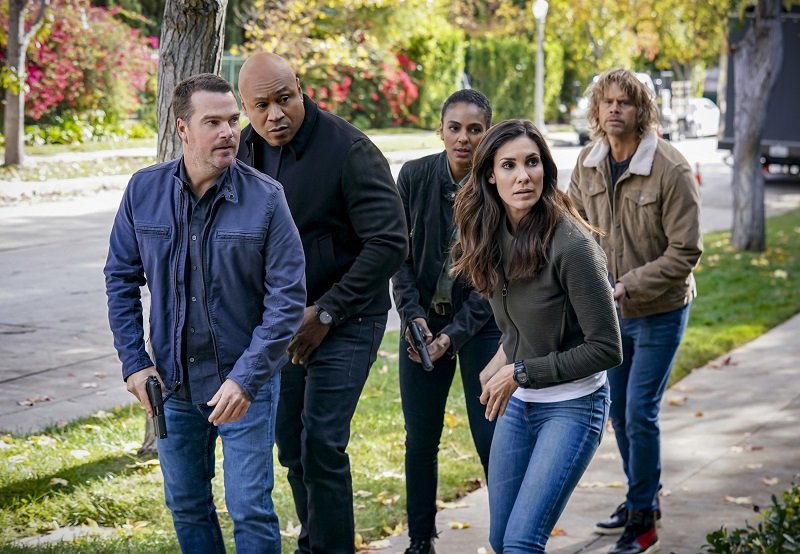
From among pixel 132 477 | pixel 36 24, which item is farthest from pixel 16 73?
pixel 132 477

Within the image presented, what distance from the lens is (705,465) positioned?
6527mm

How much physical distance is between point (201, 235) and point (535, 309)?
1.10m

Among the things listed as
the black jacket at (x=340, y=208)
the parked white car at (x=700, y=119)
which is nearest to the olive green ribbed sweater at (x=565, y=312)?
the black jacket at (x=340, y=208)

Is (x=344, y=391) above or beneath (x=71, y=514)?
above

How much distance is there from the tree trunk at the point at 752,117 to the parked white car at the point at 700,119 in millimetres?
26467

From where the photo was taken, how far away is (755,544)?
4254 millimetres

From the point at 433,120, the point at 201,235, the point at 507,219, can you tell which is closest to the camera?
the point at 201,235

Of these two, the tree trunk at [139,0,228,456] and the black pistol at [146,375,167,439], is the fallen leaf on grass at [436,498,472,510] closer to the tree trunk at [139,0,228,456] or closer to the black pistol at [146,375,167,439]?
the tree trunk at [139,0,228,456]

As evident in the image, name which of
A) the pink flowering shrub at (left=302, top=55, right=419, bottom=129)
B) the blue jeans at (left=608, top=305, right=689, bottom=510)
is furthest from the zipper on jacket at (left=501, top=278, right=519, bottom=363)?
the pink flowering shrub at (left=302, top=55, right=419, bottom=129)

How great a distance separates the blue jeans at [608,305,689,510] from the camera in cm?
519

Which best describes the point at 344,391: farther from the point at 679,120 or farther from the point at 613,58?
the point at 679,120

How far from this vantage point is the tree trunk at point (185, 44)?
6160 mm

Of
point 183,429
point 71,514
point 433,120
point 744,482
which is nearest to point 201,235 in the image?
point 183,429

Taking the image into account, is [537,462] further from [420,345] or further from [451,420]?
[451,420]
